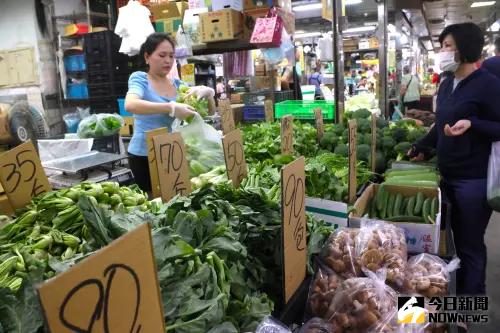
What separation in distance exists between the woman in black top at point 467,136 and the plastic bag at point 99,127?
3.22m

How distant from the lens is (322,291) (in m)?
1.44

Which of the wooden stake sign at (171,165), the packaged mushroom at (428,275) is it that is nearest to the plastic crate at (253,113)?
the wooden stake sign at (171,165)

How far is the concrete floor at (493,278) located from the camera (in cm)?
293

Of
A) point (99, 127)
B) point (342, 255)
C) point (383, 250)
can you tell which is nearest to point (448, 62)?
point (383, 250)

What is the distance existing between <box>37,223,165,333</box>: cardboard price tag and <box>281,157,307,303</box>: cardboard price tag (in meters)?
0.55

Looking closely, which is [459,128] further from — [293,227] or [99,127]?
[99,127]

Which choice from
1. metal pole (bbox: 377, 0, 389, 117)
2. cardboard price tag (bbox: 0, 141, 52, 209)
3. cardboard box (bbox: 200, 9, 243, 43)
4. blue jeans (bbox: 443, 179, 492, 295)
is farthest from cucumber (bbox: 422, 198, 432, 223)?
Result: metal pole (bbox: 377, 0, 389, 117)

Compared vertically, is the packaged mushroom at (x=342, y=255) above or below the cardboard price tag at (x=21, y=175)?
below

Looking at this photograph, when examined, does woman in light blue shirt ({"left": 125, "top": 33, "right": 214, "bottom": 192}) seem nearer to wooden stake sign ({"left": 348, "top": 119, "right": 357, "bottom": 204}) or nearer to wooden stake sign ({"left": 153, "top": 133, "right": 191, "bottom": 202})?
wooden stake sign ({"left": 153, "top": 133, "right": 191, "bottom": 202})

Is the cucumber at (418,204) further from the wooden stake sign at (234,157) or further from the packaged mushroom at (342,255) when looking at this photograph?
the wooden stake sign at (234,157)

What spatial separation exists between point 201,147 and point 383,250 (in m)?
1.36

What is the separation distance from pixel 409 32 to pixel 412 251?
14455mm

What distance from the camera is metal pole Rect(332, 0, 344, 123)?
3900 mm

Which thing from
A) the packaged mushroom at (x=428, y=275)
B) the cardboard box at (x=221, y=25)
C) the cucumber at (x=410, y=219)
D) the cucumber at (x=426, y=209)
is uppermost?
the cardboard box at (x=221, y=25)
